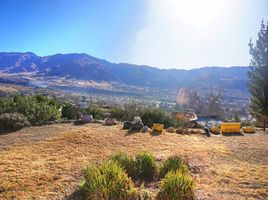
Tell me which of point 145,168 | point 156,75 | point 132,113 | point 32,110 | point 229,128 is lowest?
point 156,75

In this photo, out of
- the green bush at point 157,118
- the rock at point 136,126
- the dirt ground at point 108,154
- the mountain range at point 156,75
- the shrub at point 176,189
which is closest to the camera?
the shrub at point 176,189

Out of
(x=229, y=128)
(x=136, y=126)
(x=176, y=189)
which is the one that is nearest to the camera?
(x=176, y=189)

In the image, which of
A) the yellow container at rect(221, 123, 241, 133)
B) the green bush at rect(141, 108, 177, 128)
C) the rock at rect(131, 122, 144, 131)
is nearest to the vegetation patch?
the rock at rect(131, 122, 144, 131)

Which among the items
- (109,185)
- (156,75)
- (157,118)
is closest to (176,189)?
(109,185)

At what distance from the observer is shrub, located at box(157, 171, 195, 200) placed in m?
5.27

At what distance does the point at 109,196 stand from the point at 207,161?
3907 millimetres

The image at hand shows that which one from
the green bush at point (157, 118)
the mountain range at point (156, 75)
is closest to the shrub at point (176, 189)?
the green bush at point (157, 118)

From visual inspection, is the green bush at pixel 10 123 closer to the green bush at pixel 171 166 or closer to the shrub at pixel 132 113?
the shrub at pixel 132 113

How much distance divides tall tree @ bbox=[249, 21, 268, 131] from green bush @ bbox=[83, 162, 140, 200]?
15.6 meters

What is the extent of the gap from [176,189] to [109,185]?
3.67 ft

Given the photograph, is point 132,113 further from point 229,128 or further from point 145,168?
point 145,168

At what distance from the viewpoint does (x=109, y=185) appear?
540cm

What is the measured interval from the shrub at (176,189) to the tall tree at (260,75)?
50.0 ft

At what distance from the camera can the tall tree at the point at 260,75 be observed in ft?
63.8
